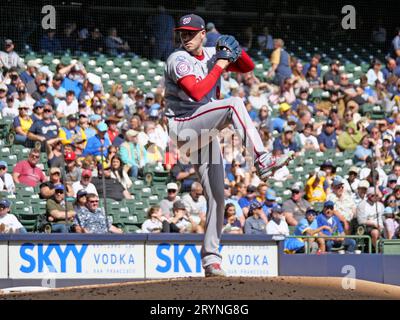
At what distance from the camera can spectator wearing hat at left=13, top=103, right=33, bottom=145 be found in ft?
49.4

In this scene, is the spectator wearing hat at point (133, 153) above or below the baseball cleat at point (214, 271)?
above

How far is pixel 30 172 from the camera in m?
14.3

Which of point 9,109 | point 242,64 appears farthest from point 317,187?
point 242,64

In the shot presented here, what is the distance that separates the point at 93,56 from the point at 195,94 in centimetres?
1116

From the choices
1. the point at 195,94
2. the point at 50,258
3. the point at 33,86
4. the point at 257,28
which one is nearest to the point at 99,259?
the point at 50,258

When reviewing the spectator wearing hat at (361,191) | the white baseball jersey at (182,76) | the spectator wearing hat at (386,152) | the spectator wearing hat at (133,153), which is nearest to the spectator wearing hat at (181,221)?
the spectator wearing hat at (133,153)

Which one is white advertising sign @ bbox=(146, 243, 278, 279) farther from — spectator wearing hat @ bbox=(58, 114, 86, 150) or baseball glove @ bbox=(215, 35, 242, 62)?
baseball glove @ bbox=(215, 35, 242, 62)

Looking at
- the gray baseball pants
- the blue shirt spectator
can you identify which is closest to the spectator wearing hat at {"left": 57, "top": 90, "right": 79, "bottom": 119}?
the blue shirt spectator

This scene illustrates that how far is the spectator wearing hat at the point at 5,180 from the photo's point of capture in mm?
13969

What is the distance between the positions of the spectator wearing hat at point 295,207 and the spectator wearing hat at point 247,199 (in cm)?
55

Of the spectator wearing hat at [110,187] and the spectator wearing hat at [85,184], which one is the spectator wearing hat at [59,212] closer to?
the spectator wearing hat at [85,184]

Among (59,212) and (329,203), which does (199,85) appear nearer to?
(59,212)

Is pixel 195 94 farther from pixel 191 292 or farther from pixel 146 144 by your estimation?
pixel 146 144

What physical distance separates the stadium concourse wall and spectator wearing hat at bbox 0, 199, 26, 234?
0.71m
